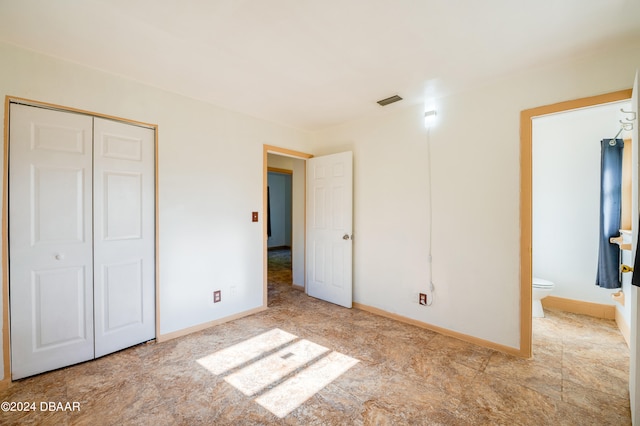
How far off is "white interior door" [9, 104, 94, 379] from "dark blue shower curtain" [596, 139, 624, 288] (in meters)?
4.95

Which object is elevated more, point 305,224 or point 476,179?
point 476,179

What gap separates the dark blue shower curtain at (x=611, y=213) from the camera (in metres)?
2.80

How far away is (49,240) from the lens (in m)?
2.04

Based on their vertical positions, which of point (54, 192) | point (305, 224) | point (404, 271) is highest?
point (54, 192)

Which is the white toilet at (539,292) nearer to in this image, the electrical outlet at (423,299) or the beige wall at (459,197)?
the beige wall at (459,197)

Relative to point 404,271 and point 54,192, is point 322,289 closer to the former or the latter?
point 404,271

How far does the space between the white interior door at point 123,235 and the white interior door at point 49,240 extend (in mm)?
72

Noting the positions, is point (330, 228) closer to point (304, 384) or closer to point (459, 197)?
point (459, 197)

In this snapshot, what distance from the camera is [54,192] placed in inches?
80.8

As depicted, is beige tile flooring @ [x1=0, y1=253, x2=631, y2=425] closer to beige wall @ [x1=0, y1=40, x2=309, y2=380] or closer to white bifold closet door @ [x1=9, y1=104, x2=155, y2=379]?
white bifold closet door @ [x1=9, y1=104, x2=155, y2=379]

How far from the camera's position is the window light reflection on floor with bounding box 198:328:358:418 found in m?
1.81

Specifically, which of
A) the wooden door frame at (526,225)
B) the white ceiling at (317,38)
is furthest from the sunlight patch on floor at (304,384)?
the white ceiling at (317,38)

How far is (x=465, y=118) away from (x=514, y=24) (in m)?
0.96

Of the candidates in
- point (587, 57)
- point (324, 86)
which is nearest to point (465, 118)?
point (587, 57)
